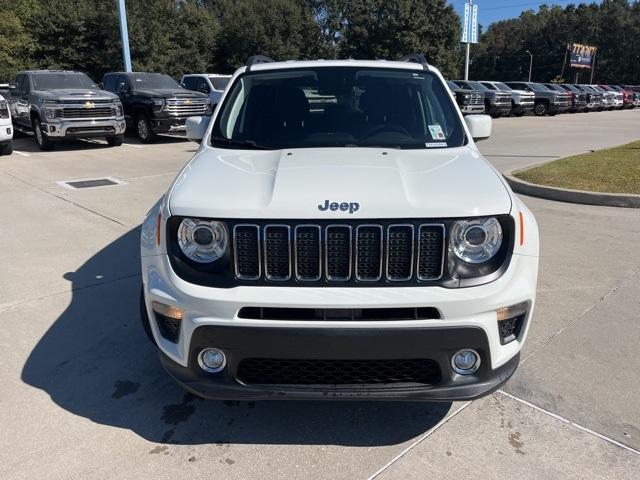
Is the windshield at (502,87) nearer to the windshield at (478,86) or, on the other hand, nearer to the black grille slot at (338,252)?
the windshield at (478,86)

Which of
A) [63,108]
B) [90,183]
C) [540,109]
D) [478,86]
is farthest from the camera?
[540,109]

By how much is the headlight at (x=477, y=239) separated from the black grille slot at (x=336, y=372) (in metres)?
0.53

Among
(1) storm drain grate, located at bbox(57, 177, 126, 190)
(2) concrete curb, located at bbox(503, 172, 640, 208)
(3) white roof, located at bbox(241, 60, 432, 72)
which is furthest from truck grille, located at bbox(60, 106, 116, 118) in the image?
(3) white roof, located at bbox(241, 60, 432, 72)

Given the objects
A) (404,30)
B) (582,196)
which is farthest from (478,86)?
(404,30)

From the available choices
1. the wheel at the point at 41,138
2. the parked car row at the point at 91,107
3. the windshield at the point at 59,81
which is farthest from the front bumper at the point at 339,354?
the windshield at the point at 59,81

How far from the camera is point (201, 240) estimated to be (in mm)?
2568

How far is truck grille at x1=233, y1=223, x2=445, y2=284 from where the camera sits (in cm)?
245

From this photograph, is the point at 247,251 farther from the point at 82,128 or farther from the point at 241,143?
the point at 82,128

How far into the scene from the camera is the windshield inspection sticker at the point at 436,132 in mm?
3645

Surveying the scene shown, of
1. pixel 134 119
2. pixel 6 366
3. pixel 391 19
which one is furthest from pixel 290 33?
pixel 6 366

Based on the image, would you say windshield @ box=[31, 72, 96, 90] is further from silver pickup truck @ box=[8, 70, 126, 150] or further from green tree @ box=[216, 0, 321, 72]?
green tree @ box=[216, 0, 321, 72]

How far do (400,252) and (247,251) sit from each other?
2.27 ft

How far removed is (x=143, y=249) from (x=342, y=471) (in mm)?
1459

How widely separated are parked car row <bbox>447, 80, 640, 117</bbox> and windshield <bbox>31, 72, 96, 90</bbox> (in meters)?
14.3
